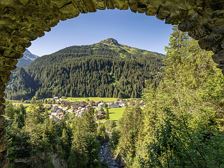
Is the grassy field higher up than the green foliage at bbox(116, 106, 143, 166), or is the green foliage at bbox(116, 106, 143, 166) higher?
the grassy field

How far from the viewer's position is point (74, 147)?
168 feet

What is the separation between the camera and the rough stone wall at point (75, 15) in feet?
18.2

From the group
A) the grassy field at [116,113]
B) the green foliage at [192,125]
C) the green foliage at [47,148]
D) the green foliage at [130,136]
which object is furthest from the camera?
the grassy field at [116,113]

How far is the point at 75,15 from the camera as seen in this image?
7062mm

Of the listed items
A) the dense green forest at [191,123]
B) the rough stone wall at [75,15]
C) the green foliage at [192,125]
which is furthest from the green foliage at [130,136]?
the rough stone wall at [75,15]

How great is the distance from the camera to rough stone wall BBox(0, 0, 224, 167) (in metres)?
5.55

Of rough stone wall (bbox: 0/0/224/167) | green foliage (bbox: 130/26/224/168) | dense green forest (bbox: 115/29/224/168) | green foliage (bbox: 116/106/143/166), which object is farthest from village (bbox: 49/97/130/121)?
rough stone wall (bbox: 0/0/224/167)

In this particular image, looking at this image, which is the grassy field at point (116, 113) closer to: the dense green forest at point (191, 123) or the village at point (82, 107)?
the village at point (82, 107)

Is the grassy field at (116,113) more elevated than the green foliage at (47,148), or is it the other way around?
the grassy field at (116,113)

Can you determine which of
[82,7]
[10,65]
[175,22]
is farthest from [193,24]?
[10,65]

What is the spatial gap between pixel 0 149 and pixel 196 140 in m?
7.55

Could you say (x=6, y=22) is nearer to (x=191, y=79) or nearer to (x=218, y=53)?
(x=218, y=53)

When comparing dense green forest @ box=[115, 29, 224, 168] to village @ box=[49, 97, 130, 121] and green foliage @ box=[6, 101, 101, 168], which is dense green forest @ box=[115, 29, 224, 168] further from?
village @ box=[49, 97, 130, 121]

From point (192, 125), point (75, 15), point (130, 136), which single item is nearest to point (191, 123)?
point (192, 125)
